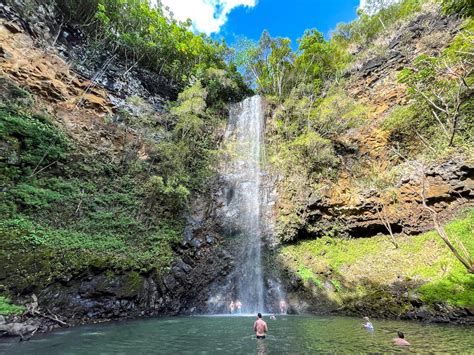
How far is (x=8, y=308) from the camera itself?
31.8 ft

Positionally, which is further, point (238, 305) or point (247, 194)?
point (247, 194)

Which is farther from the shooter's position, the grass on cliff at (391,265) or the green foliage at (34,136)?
the green foliage at (34,136)

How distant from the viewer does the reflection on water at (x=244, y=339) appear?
7773mm

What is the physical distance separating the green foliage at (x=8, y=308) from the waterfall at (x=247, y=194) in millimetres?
10279

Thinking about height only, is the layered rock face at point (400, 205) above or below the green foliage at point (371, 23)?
below

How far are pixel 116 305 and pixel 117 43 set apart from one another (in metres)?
20.1

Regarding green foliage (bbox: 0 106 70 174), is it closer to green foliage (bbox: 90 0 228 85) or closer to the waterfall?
green foliage (bbox: 90 0 228 85)

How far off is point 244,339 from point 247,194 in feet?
40.7

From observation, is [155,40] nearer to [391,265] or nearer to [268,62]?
[268,62]

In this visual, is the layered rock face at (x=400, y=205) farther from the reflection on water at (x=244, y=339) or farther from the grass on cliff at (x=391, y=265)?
the reflection on water at (x=244, y=339)

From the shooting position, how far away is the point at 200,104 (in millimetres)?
23031

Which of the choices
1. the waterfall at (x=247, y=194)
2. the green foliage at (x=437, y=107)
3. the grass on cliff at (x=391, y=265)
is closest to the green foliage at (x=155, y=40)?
the waterfall at (x=247, y=194)

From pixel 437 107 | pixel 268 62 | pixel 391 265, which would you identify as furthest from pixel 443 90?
pixel 268 62

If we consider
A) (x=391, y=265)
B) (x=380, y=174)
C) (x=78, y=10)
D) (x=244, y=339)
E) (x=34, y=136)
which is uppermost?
(x=78, y=10)
